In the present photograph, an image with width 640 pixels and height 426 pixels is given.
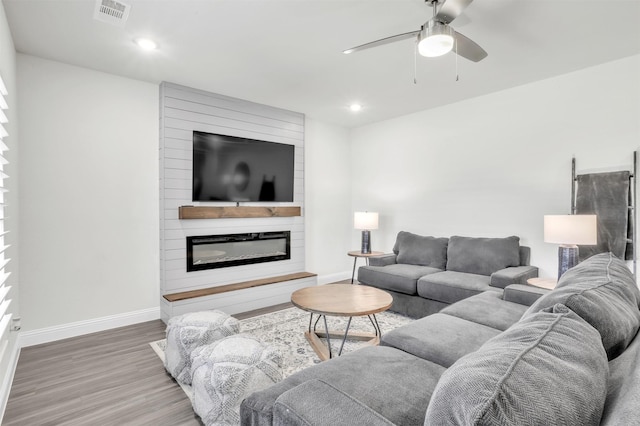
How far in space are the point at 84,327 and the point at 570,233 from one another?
4579 mm

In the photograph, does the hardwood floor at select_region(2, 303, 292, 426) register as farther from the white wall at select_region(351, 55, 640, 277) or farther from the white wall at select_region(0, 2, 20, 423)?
the white wall at select_region(351, 55, 640, 277)

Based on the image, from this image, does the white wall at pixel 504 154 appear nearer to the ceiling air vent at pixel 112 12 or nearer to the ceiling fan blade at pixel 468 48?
the ceiling fan blade at pixel 468 48

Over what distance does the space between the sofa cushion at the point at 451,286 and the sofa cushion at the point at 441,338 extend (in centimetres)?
117

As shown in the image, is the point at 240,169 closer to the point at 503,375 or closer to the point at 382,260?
the point at 382,260

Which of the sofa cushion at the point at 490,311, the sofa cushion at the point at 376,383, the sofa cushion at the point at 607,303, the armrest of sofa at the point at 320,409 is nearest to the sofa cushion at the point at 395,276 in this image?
the sofa cushion at the point at 490,311

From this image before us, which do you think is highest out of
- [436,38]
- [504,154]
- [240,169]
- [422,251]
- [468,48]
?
[468,48]

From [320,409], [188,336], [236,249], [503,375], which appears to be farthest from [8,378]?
[503,375]

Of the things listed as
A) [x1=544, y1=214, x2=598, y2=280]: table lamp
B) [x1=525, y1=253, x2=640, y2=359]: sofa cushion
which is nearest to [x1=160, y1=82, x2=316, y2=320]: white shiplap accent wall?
[x1=544, y1=214, x2=598, y2=280]: table lamp

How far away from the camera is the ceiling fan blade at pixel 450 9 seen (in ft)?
5.98

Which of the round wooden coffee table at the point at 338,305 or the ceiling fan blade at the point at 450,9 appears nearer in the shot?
the ceiling fan blade at the point at 450,9

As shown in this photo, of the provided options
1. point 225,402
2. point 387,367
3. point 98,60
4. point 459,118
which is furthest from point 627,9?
point 98,60

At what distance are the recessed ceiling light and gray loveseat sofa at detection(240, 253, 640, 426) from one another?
2831 mm

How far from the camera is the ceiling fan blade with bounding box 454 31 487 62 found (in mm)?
2184

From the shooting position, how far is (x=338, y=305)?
8.54ft
